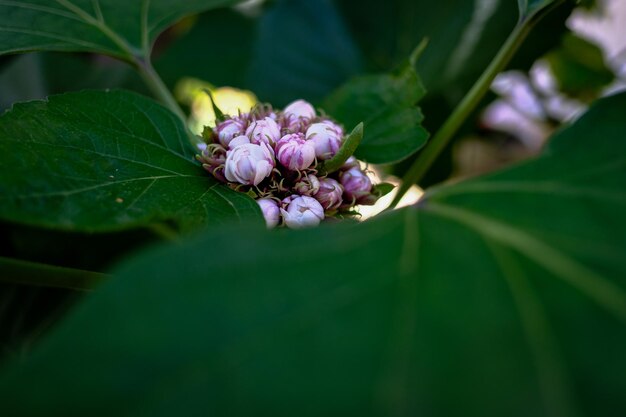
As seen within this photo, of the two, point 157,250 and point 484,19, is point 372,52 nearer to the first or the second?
point 484,19

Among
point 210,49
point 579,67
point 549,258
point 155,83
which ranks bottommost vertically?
point 549,258

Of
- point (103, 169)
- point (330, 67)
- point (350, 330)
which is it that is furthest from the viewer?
point (330, 67)

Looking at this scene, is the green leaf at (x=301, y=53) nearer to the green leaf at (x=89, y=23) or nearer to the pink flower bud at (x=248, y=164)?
the green leaf at (x=89, y=23)

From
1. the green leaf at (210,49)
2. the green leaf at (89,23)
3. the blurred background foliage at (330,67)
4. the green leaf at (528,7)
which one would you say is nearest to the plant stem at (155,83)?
the green leaf at (89,23)

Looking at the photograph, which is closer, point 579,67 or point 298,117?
point 298,117

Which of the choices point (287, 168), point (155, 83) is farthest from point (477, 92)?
point (155, 83)

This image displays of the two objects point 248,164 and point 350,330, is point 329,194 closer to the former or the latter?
point 248,164
